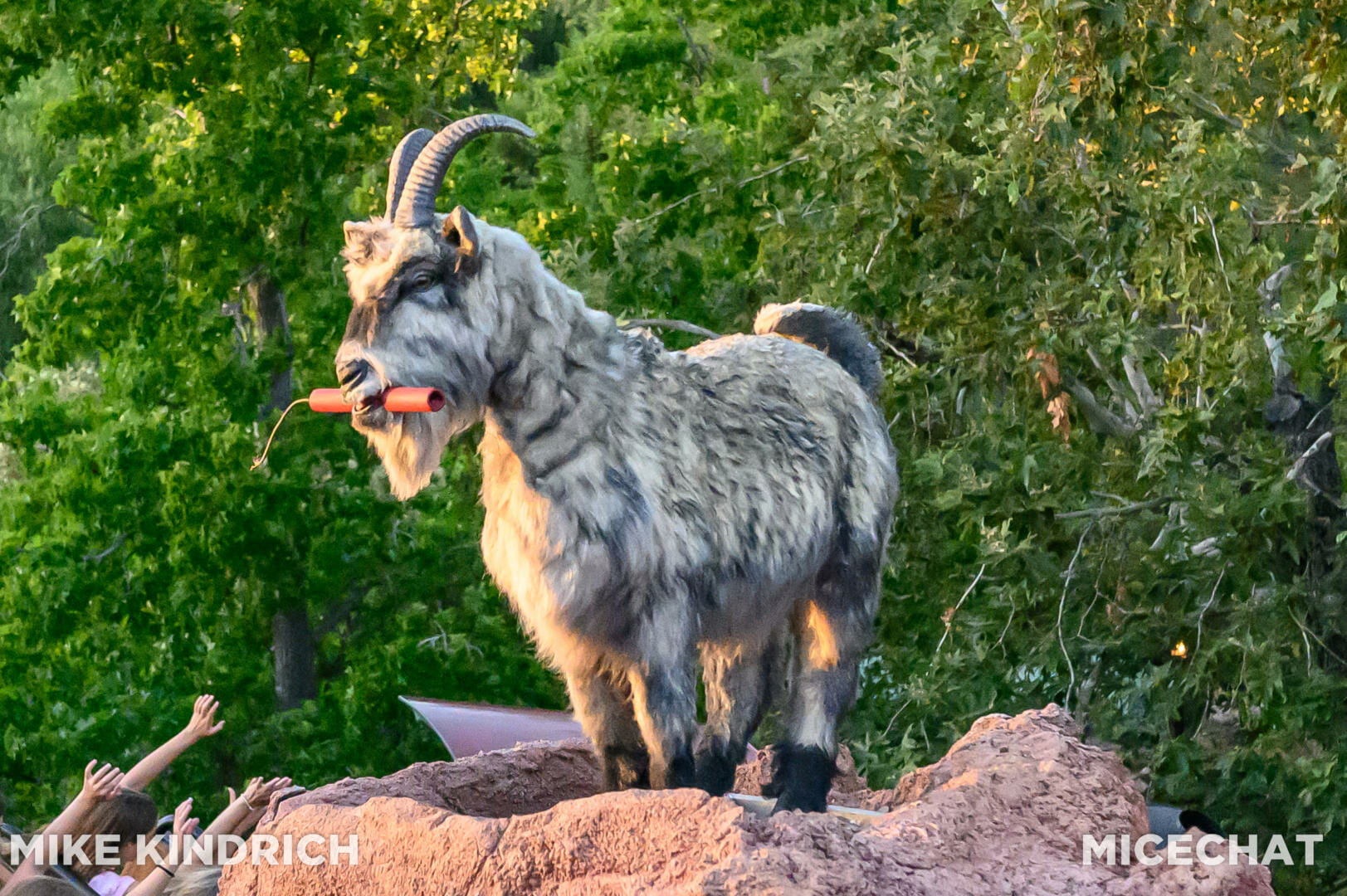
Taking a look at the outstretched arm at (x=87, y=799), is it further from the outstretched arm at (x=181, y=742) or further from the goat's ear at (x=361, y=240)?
the goat's ear at (x=361, y=240)

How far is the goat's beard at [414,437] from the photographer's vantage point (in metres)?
5.31

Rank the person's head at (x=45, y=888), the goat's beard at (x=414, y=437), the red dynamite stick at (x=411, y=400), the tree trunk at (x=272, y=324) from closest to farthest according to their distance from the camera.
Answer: the red dynamite stick at (x=411, y=400) < the goat's beard at (x=414, y=437) < the person's head at (x=45, y=888) < the tree trunk at (x=272, y=324)

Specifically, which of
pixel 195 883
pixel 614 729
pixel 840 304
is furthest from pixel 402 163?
pixel 840 304

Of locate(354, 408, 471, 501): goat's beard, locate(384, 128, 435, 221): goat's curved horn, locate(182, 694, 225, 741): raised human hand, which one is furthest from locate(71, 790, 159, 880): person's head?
locate(384, 128, 435, 221): goat's curved horn

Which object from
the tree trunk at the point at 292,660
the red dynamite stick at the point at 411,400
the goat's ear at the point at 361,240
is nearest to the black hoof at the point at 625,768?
the red dynamite stick at the point at 411,400

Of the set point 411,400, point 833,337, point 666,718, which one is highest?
point 411,400

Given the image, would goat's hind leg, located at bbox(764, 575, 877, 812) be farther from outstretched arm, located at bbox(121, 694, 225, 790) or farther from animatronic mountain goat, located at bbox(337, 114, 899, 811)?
outstretched arm, located at bbox(121, 694, 225, 790)

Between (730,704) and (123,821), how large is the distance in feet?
7.89

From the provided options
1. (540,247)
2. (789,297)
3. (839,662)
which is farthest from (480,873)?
(540,247)

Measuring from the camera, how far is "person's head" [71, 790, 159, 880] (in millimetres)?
6637

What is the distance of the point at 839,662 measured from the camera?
639 cm

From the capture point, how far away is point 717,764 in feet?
21.5

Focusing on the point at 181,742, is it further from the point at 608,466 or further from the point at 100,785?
the point at 608,466

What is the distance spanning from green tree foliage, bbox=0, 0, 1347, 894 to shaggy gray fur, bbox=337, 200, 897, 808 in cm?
286
